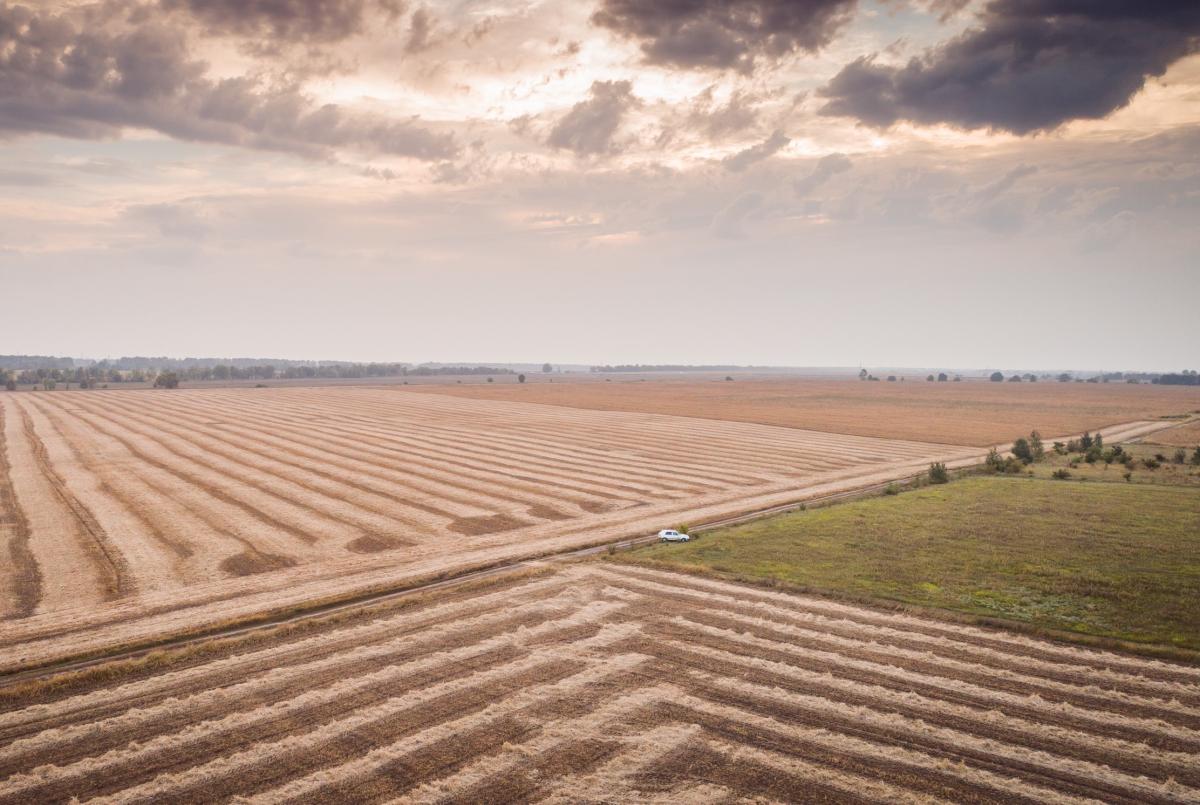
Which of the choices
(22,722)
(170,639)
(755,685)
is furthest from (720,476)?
(22,722)

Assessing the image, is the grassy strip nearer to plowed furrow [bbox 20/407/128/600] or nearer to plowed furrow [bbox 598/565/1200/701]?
plowed furrow [bbox 20/407/128/600]

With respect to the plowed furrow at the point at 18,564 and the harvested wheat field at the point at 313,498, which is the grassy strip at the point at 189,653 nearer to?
the harvested wheat field at the point at 313,498

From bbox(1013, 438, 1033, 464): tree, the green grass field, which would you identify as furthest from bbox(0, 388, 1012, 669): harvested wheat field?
the green grass field

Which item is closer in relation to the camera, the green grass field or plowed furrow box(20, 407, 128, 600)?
the green grass field

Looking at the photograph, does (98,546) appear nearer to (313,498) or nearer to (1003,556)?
(313,498)

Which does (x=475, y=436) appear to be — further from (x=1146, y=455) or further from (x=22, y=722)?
(x=1146, y=455)

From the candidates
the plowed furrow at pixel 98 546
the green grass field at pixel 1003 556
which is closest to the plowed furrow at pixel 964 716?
the green grass field at pixel 1003 556

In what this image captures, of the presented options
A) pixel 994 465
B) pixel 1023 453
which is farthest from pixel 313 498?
pixel 1023 453
